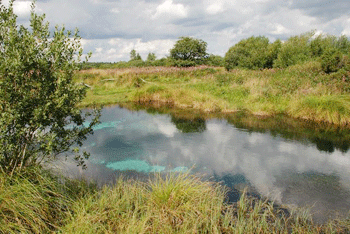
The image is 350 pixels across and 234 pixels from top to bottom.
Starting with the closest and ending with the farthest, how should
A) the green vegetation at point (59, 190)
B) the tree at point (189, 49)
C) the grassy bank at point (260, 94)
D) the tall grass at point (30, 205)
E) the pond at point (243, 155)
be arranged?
1. the tall grass at point (30, 205)
2. the green vegetation at point (59, 190)
3. the pond at point (243, 155)
4. the grassy bank at point (260, 94)
5. the tree at point (189, 49)

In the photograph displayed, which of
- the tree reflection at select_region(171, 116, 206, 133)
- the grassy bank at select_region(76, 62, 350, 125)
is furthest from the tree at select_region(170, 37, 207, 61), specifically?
the tree reflection at select_region(171, 116, 206, 133)

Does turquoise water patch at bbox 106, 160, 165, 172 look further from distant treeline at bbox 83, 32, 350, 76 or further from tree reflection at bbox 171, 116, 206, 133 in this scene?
distant treeline at bbox 83, 32, 350, 76

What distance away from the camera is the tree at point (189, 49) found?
124 ft

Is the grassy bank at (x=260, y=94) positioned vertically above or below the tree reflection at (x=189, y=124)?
above

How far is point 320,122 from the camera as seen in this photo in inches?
412

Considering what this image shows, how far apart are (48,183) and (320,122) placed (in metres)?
10.5

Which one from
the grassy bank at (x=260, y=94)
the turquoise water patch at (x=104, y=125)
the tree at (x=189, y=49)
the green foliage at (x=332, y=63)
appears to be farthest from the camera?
the tree at (x=189, y=49)

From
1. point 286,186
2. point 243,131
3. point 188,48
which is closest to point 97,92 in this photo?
point 243,131

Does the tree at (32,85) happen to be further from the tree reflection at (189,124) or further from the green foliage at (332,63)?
the green foliage at (332,63)

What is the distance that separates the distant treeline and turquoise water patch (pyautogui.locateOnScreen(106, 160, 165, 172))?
1219 centimetres

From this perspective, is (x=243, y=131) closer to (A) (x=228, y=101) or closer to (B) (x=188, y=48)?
(A) (x=228, y=101)

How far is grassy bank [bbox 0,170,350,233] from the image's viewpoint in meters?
3.25

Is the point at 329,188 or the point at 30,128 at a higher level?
the point at 30,128

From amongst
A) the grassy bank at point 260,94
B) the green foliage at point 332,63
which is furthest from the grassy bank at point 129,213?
the green foliage at point 332,63
